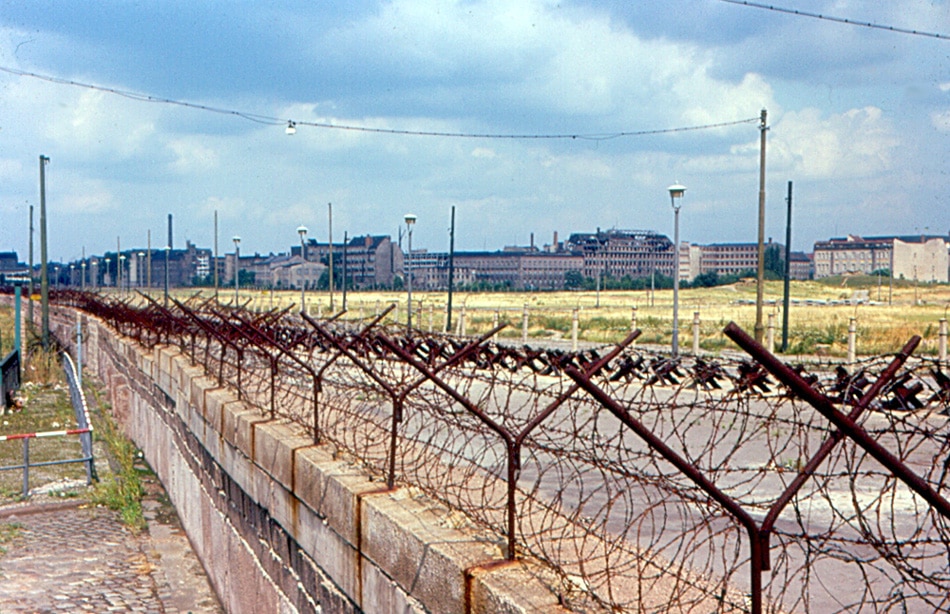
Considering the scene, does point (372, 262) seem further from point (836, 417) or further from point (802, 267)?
point (836, 417)

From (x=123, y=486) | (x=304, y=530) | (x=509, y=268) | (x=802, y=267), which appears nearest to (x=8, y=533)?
(x=123, y=486)

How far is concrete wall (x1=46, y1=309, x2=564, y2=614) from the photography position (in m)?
3.46

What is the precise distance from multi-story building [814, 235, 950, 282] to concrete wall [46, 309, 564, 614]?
104m

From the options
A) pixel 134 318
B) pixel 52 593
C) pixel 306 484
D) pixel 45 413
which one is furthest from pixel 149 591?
pixel 45 413

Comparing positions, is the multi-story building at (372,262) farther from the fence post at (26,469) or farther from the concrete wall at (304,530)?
the concrete wall at (304,530)

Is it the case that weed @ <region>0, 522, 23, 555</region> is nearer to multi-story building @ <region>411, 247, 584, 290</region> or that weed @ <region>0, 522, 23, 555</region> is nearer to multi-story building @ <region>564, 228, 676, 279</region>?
multi-story building @ <region>411, 247, 584, 290</region>

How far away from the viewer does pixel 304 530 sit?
5.27 metres

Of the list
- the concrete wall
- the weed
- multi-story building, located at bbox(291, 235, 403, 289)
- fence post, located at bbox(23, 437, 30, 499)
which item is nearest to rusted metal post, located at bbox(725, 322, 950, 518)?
the concrete wall

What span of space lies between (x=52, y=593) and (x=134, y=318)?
7.75 meters

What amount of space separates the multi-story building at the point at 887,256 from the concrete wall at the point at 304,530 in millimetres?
104220

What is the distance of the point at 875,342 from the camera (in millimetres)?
30594

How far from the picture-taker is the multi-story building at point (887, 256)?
391 feet

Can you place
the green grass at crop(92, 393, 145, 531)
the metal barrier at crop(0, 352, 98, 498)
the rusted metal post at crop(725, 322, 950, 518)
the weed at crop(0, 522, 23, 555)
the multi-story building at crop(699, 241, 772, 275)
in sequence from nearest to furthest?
the rusted metal post at crop(725, 322, 950, 518)
the weed at crop(0, 522, 23, 555)
the green grass at crop(92, 393, 145, 531)
the metal barrier at crop(0, 352, 98, 498)
the multi-story building at crop(699, 241, 772, 275)

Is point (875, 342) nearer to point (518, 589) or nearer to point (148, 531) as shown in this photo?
point (148, 531)
